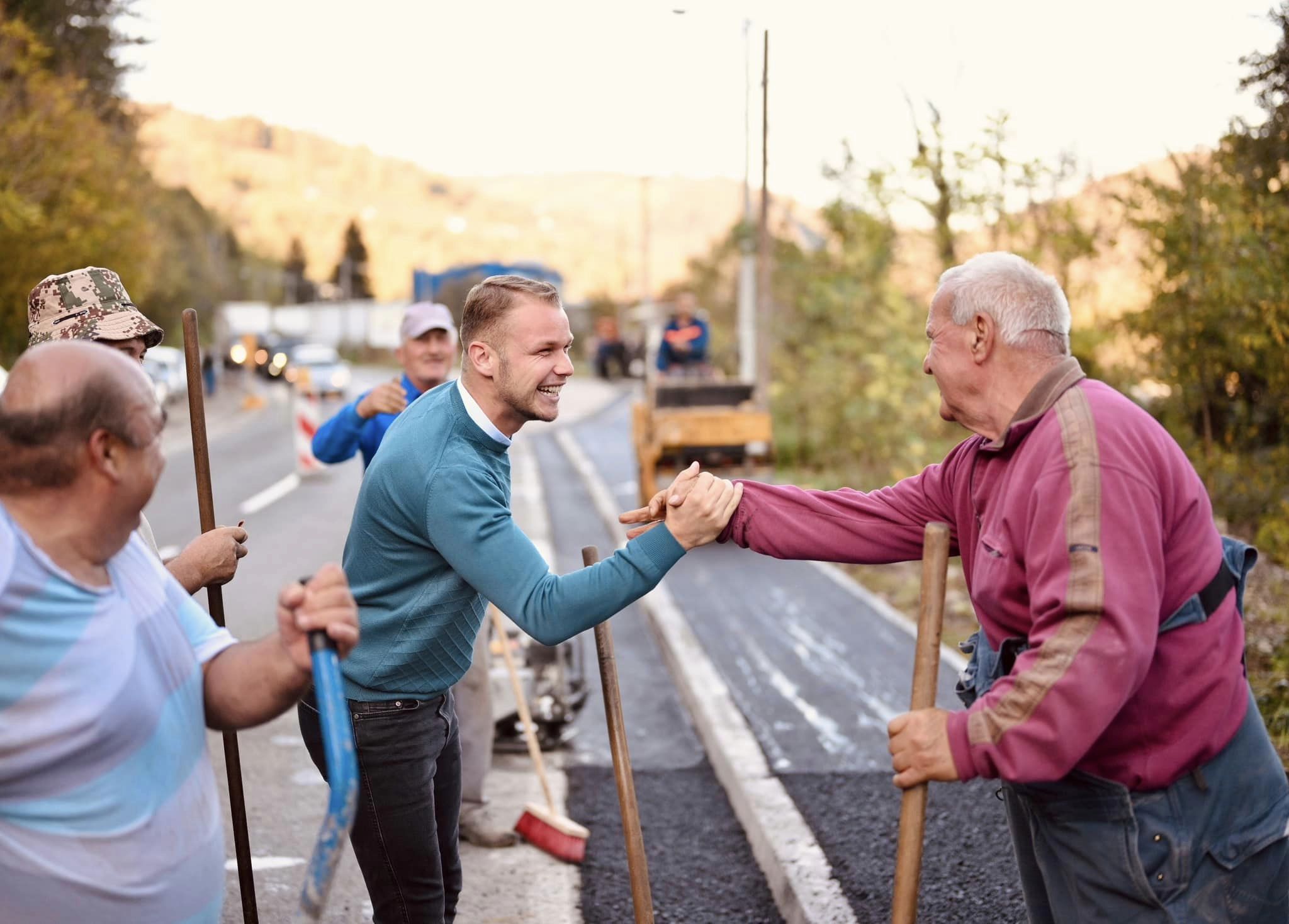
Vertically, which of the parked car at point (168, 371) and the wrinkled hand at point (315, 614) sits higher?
the wrinkled hand at point (315, 614)

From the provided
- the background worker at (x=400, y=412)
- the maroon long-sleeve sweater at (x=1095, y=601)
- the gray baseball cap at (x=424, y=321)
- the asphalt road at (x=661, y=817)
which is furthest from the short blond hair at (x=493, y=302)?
the gray baseball cap at (x=424, y=321)

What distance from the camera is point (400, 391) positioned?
506 centimetres

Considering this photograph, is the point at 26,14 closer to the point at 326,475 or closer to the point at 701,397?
the point at 326,475

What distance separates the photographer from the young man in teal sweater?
9.24ft

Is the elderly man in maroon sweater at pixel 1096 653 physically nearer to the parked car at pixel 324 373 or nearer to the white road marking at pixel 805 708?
the white road marking at pixel 805 708

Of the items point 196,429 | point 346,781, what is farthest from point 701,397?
point 346,781

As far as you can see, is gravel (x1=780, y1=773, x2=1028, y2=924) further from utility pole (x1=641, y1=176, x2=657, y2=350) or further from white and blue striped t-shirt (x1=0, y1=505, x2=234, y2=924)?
utility pole (x1=641, y1=176, x2=657, y2=350)

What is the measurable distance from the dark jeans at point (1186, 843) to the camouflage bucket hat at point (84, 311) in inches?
99.5

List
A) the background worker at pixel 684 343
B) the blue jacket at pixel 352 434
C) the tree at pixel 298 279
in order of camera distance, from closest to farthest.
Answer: the blue jacket at pixel 352 434
the background worker at pixel 684 343
the tree at pixel 298 279

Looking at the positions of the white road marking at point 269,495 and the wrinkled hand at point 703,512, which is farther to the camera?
the white road marking at point 269,495

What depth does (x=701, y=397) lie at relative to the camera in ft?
52.5

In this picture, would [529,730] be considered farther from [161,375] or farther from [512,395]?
[161,375]

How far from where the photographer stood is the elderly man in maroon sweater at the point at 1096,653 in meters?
2.24

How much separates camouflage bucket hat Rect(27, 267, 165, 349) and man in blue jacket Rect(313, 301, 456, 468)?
1652 millimetres
